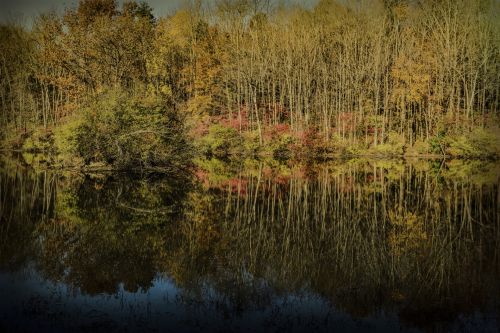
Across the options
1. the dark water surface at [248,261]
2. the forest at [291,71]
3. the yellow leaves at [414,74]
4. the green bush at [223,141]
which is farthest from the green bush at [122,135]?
the yellow leaves at [414,74]

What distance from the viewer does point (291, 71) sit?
4438 centimetres

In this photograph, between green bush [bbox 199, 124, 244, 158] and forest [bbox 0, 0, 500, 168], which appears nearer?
forest [bbox 0, 0, 500, 168]

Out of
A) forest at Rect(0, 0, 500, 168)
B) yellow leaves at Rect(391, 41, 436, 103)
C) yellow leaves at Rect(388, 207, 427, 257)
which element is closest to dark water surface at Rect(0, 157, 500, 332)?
yellow leaves at Rect(388, 207, 427, 257)

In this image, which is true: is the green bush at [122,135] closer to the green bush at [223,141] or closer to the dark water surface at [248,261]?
the dark water surface at [248,261]

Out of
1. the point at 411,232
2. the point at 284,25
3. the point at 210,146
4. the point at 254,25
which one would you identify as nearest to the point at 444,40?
the point at 284,25

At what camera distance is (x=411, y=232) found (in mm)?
11547

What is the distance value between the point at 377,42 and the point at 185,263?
3560 centimetres

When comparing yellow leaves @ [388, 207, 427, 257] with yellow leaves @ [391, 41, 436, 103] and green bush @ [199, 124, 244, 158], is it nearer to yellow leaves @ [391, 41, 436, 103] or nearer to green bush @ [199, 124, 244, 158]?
green bush @ [199, 124, 244, 158]

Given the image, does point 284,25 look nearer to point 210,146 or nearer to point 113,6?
point 210,146

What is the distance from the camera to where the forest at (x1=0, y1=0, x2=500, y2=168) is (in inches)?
1261

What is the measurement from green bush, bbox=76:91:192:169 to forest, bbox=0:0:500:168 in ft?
11.6

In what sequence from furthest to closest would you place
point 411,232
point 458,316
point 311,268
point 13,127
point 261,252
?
point 13,127
point 411,232
point 261,252
point 311,268
point 458,316

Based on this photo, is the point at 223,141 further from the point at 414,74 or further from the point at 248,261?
the point at 248,261

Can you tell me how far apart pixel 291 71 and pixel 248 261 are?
122 ft
